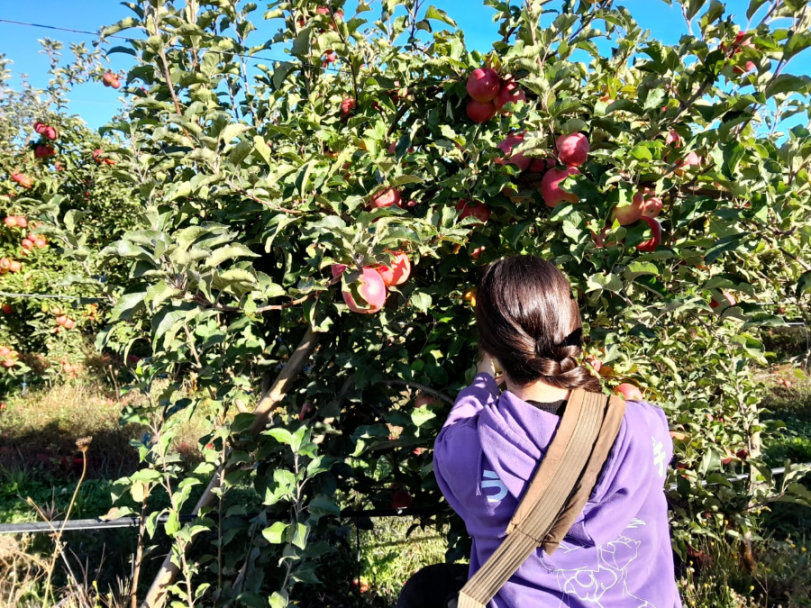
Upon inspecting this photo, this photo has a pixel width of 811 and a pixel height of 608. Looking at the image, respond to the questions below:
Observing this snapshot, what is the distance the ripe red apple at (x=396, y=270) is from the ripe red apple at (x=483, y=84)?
1.67 ft

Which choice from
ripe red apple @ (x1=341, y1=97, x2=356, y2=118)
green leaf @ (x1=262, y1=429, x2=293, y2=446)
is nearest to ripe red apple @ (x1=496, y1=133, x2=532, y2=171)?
ripe red apple @ (x1=341, y1=97, x2=356, y2=118)

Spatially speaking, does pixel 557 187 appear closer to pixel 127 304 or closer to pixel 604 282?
pixel 604 282

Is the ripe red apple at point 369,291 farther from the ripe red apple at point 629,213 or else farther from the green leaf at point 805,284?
the green leaf at point 805,284

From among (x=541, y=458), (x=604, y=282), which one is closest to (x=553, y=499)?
(x=541, y=458)

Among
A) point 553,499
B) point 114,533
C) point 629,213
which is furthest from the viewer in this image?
point 114,533

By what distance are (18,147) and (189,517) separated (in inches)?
214

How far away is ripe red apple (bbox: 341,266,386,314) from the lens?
1.35m

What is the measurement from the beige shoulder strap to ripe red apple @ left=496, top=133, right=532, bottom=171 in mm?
730

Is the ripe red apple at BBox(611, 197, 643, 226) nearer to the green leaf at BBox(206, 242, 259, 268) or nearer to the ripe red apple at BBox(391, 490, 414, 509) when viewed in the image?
the green leaf at BBox(206, 242, 259, 268)

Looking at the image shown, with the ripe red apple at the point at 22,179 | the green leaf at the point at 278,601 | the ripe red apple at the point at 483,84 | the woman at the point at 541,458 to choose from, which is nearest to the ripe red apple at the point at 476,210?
the ripe red apple at the point at 483,84

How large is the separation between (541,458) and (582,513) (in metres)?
0.12

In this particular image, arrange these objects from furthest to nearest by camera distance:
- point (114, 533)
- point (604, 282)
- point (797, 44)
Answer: point (114, 533)
point (604, 282)
point (797, 44)

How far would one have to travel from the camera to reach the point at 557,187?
140 centimetres

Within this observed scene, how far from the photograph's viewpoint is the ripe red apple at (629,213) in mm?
1320
